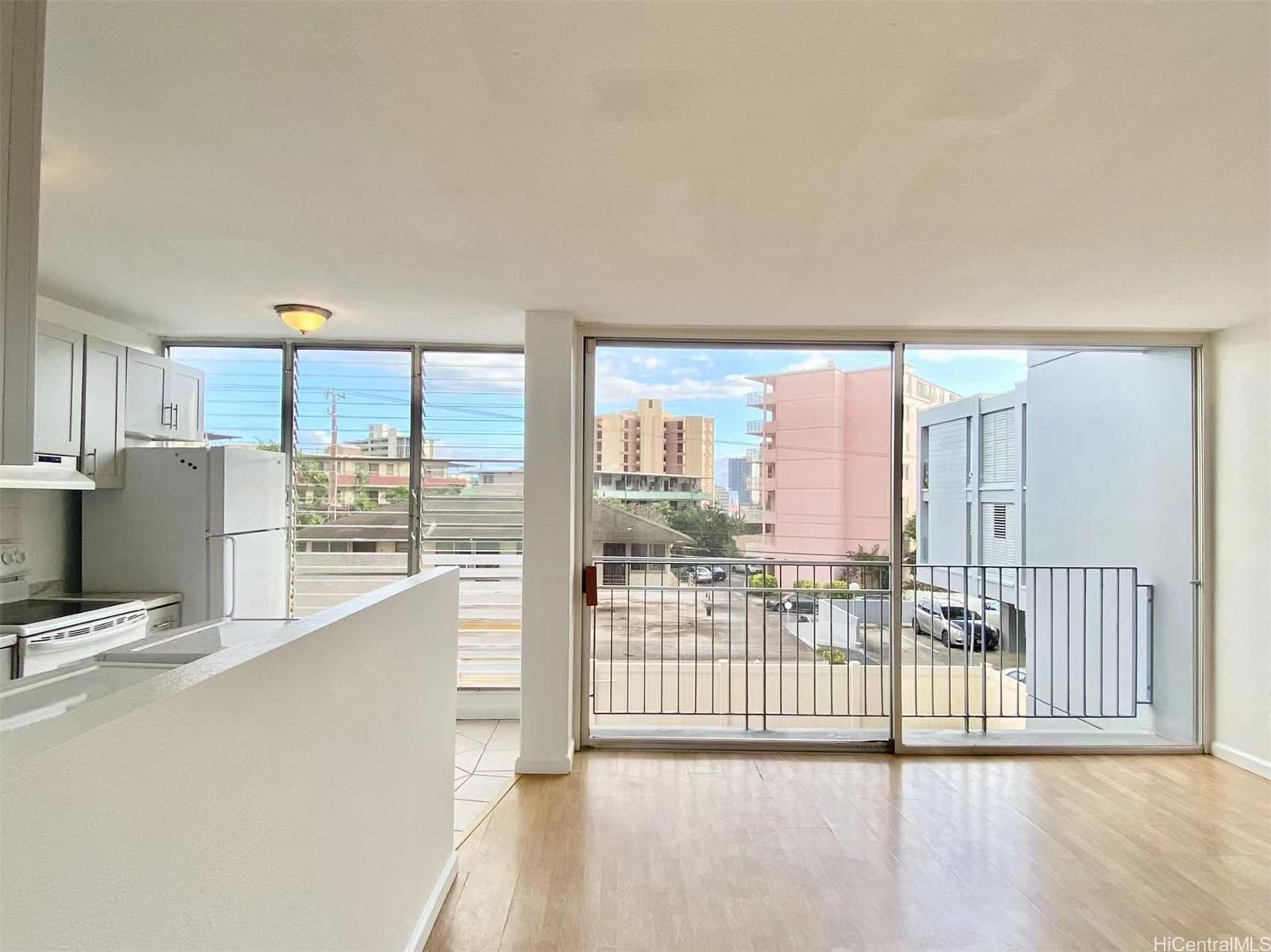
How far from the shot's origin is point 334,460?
13.8 feet

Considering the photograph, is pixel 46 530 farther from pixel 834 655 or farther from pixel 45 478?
pixel 834 655

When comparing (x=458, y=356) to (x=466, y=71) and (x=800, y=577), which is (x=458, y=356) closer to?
(x=800, y=577)

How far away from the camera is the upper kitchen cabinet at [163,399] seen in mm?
3461

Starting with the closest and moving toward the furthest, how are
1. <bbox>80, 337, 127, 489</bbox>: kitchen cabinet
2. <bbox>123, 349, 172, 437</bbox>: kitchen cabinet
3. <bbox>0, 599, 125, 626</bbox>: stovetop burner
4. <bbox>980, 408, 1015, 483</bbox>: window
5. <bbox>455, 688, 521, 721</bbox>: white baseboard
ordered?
<bbox>0, 599, 125, 626</bbox>: stovetop burner
<bbox>80, 337, 127, 489</bbox>: kitchen cabinet
<bbox>123, 349, 172, 437</bbox>: kitchen cabinet
<bbox>455, 688, 521, 721</bbox>: white baseboard
<bbox>980, 408, 1015, 483</bbox>: window

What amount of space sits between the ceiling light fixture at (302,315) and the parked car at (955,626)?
12.9 feet

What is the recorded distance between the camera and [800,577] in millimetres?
4082

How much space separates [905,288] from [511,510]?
269 centimetres

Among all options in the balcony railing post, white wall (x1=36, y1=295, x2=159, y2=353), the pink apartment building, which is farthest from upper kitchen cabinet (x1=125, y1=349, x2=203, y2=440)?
the balcony railing post

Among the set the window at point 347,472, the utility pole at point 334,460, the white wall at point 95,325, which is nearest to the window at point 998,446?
the window at point 347,472

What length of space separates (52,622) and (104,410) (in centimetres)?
119

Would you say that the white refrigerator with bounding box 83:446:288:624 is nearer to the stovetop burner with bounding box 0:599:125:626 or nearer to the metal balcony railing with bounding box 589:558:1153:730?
the stovetop burner with bounding box 0:599:125:626

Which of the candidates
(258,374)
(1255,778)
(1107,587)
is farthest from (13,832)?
(1107,587)

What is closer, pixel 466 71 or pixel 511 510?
pixel 466 71

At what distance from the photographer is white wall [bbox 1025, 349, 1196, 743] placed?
377 cm
